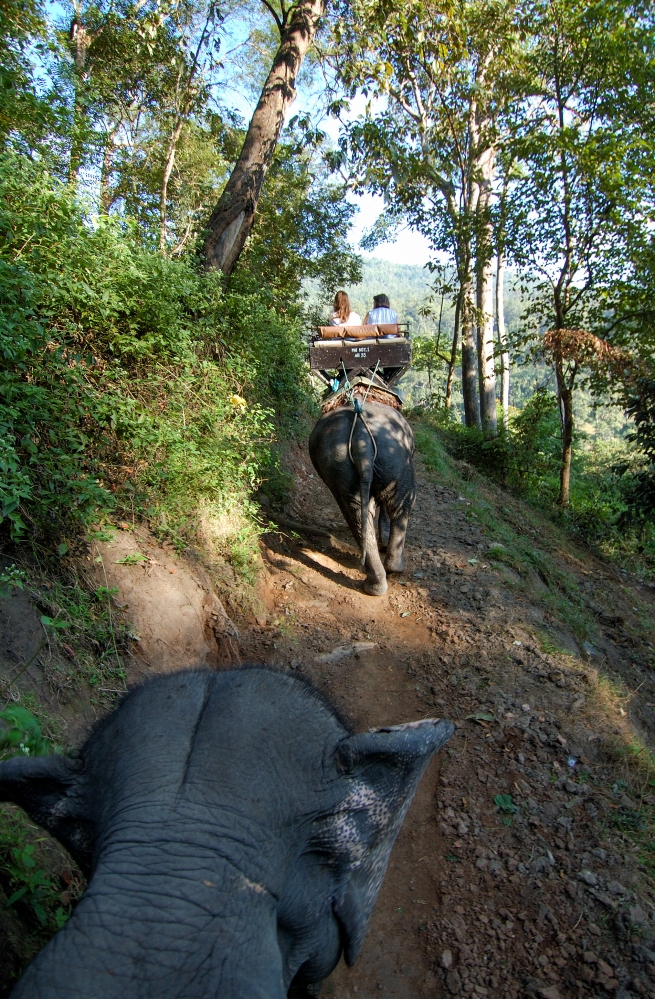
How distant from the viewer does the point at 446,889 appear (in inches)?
131

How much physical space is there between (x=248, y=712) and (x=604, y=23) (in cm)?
1188

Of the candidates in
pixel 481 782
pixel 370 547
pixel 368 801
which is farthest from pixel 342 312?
pixel 368 801

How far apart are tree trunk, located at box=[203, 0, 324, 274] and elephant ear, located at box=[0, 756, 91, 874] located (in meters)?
6.52

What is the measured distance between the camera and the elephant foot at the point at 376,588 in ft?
20.6

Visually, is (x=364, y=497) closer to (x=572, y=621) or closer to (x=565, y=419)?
(x=572, y=621)

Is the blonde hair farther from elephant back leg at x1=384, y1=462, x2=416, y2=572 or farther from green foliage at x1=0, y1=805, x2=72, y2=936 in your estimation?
green foliage at x1=0, y1=805, x2=72, y2=936

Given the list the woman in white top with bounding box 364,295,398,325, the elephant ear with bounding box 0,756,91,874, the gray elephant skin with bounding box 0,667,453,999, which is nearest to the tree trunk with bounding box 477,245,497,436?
the woman in white top with bounding box 364,295,398,325

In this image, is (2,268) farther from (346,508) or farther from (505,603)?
(505,603)

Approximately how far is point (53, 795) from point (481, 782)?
305 cm

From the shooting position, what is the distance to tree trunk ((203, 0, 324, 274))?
23.9ft

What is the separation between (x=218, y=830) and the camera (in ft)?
4.68

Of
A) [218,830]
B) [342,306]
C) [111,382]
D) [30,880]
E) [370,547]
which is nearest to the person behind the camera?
[218,830]

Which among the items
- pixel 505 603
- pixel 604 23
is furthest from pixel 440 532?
pixel 604 23

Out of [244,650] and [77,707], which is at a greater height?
[77,707]
